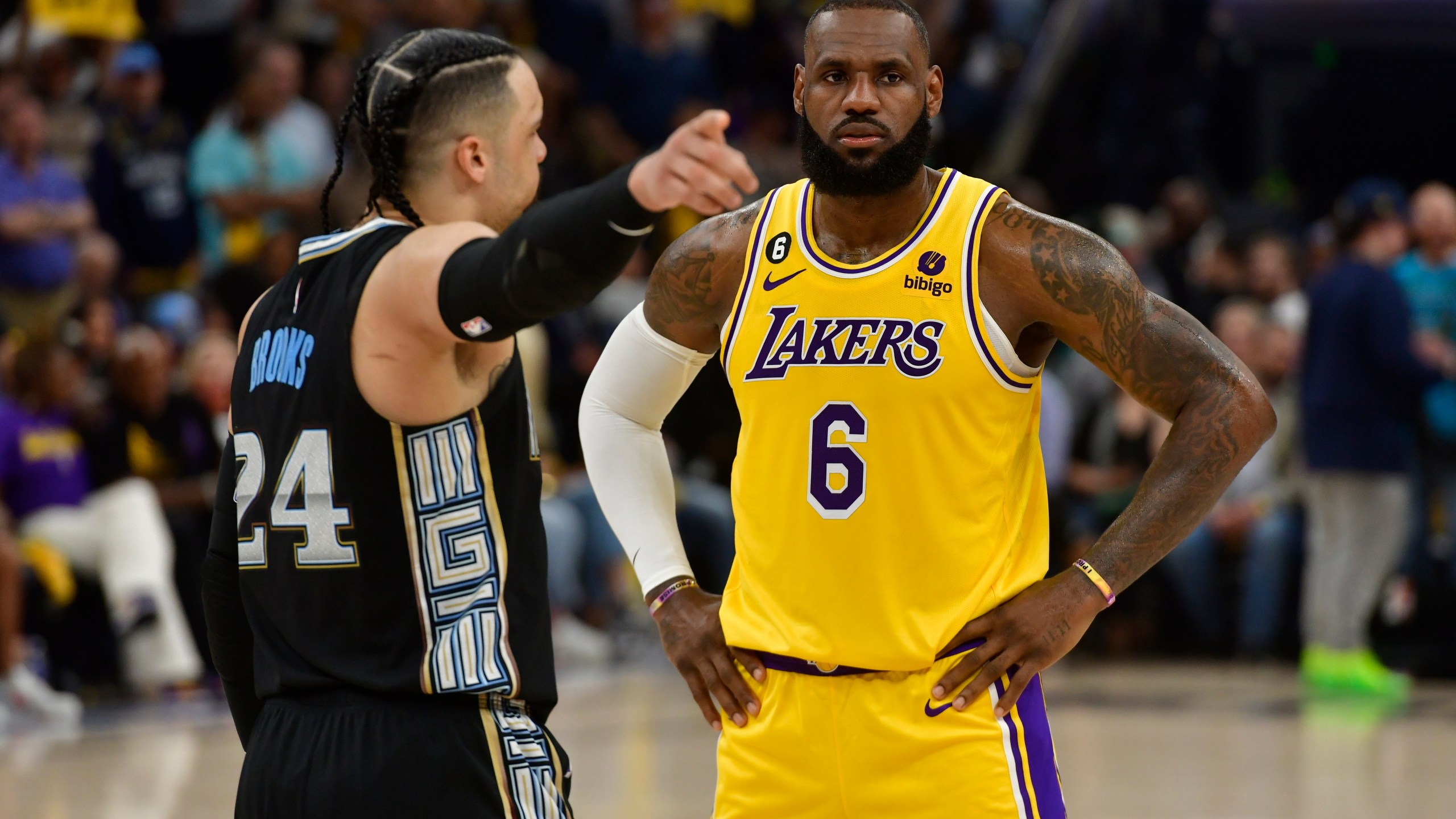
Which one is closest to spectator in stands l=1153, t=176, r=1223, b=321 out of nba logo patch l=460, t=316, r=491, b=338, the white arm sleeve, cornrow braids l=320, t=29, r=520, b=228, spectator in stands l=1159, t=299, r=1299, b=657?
spectator in stands l=1159, t=299, r=1299, b=657

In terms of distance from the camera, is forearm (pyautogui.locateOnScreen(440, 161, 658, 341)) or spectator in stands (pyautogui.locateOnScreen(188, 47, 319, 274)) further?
spectator in stands (pyautogui.locateOnScreen(188, 47, 319, 274))

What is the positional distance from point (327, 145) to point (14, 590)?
447 centimetres

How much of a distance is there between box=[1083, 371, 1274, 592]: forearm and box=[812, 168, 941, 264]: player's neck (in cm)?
60

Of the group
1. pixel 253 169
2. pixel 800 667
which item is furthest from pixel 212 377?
pixel 800 667

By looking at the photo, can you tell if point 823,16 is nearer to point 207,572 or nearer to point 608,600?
point 207,572

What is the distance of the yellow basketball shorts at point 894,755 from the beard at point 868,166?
85 centimetres

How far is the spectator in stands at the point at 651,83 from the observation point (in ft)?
45.1

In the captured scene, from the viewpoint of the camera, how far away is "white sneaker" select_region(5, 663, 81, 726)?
8633 millimetres

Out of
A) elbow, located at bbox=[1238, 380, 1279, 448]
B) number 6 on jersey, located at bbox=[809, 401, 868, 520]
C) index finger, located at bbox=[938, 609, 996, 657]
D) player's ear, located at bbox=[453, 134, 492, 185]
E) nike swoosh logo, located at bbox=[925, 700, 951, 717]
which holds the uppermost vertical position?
player's ear, located at bbox=[453, 134, 492, 185]

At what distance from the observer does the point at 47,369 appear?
933 cm

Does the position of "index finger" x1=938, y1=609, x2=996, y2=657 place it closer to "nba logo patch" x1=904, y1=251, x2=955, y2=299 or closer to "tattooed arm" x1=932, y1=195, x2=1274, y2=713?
"tattooed arm" x1=932, y1=195, x2=1274, y2=713

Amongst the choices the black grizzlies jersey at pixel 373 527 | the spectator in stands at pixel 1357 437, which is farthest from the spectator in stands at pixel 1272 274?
the black grizzlies jersey at pixel 373 527

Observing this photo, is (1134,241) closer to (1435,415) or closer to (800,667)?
(1435,415)

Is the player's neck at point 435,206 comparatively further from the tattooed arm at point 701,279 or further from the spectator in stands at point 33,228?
the spectator in stands at point 33,228
